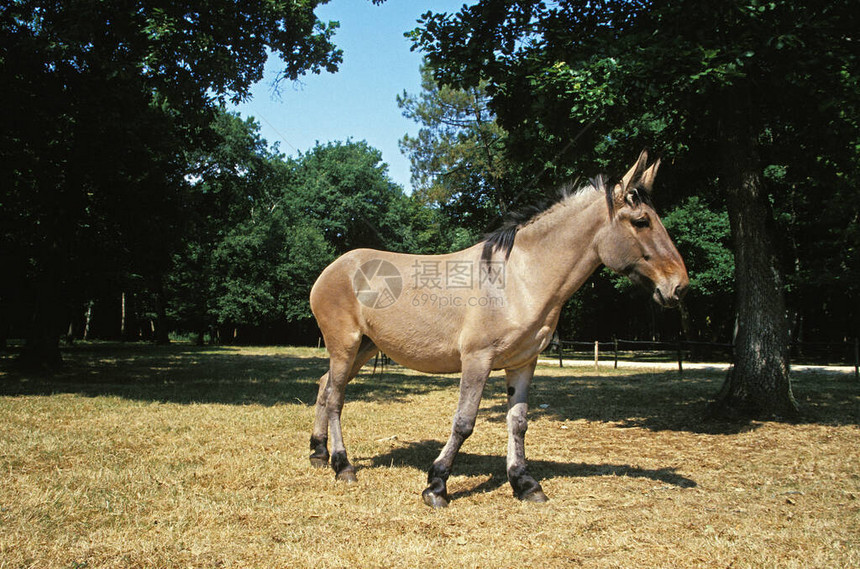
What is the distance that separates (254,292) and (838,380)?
34.1 meters

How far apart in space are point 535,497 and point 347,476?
1.98 metres

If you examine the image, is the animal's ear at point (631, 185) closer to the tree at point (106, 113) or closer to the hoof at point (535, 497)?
the hoof at point (535, 497)

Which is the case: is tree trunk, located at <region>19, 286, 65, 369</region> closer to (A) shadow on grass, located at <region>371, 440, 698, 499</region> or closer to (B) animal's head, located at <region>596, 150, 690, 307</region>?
(A) shadow on grass, located at <region>371, 440, 698, 499</region>

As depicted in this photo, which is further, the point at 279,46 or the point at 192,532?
the point at 279,46

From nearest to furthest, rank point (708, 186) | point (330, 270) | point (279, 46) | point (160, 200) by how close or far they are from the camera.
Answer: point (330, 270) < point (708, 186) < point (279, 46) < point (160, 200)

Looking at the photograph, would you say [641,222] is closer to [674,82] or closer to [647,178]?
[647,178]

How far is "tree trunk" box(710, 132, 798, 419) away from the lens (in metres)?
9.65

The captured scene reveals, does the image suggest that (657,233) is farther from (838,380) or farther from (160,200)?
(838,380)

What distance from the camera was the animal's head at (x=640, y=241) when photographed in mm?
5039

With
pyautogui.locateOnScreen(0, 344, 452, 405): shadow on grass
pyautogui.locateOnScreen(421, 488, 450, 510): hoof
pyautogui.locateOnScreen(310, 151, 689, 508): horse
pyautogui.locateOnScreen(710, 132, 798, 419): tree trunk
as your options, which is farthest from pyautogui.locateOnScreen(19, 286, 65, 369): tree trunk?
pyautogui.locateOnScreen(710, 132, 798, 419): tree trunk

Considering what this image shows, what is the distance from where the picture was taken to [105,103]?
1355 centimetres

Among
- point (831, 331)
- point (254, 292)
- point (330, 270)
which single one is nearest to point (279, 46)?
point (330, 270)

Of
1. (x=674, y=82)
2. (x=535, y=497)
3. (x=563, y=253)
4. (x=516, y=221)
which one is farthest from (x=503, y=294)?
(x=674, y=82)

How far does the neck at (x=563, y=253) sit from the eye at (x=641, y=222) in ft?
0.94
